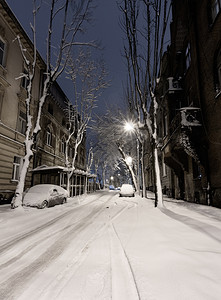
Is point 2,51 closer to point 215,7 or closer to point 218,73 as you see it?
point 215,7

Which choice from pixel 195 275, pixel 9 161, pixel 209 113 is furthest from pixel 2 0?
pixel 195 275

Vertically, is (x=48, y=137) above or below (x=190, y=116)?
above

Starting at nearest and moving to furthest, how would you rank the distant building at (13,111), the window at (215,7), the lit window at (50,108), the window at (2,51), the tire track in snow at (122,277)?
the tire track in snow at (122,277)
the window at (215,7)
the distant building at (13,111)
the window at (2,51)
the lit window at (50,108)

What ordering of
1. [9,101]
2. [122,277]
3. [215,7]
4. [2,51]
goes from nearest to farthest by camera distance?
[122,277] < [215,7] < [2,51] < [9,101]

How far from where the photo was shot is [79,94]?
1792cm

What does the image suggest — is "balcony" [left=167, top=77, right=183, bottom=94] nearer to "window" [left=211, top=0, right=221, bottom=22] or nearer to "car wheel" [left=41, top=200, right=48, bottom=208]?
"window" [left=211, top=0, right=221, bottom=22]

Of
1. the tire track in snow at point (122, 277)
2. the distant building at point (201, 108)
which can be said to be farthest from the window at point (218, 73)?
the tire track in snow at point (122, 277)

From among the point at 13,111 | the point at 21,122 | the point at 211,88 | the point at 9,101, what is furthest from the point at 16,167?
the point at 211,88

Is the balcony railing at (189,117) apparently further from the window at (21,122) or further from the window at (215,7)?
the window at (21,122)

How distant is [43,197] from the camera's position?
10500mm

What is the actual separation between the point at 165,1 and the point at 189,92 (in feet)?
20.3

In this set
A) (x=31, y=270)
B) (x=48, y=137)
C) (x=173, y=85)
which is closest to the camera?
(x=31, y=270)

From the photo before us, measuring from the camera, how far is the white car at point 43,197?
33.4 ft

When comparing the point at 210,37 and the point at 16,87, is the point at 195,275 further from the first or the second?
the point at 16,87
